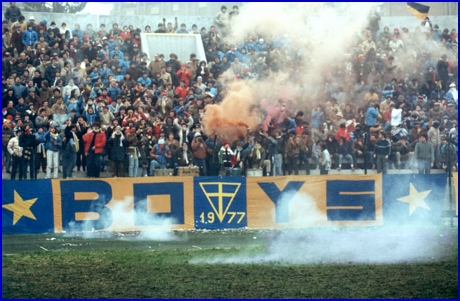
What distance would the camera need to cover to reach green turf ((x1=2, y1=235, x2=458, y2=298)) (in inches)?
418

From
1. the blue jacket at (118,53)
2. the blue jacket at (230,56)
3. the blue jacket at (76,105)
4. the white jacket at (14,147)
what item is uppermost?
the blue jacket at (118,53)

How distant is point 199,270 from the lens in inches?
480

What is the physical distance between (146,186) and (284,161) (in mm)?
4326

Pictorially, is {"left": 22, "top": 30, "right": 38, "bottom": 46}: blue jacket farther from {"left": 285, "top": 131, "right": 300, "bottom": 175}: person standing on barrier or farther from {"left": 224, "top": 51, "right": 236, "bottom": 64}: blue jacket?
{"left": 285, "top": 131, "right": 300, "bottom": 175}: person standing on barrier

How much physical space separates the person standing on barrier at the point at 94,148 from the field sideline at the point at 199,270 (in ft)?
10.1

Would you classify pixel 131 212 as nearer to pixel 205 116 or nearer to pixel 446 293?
pixel 205 116

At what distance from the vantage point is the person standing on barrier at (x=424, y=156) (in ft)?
63.0

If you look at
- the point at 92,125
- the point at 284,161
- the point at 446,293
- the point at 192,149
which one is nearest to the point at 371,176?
the point at 284,161

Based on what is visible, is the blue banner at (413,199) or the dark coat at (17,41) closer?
the blue banner at (413,199)

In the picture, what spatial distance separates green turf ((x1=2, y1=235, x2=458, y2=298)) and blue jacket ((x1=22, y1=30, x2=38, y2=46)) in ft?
33.7

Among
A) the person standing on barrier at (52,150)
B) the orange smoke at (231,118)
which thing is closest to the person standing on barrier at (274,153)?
the orange smoke at (231,118)

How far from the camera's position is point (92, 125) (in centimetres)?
1934

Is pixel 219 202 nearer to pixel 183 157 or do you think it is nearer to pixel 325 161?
pixel 183 157

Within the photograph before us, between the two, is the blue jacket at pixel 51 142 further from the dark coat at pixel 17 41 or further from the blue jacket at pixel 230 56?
the blue jacket at pixel 230 56
